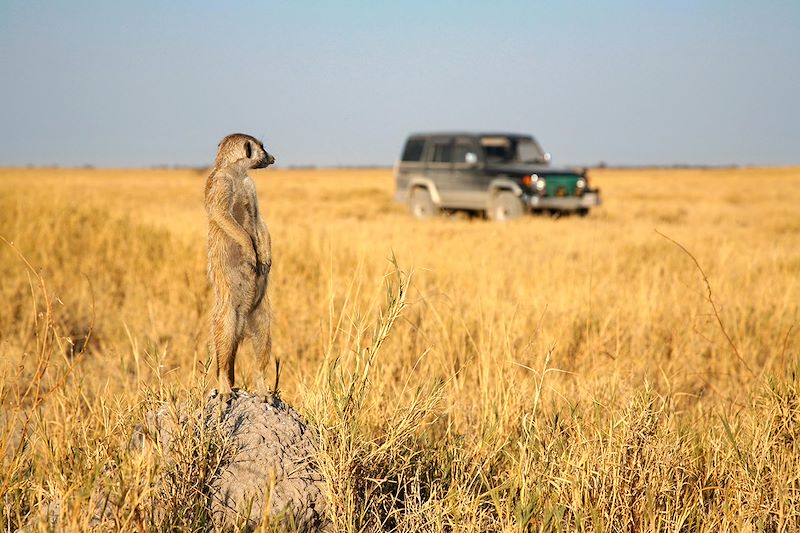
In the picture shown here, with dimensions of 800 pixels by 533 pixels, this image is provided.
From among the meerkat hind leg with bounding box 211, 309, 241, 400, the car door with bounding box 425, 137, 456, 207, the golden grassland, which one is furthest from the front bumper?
the meerkat hind leg with bounding box 211, 309, 241, 400

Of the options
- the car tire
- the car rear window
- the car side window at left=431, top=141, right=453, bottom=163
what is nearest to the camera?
the car side window at left=431, top=141, right=453, bottom=163

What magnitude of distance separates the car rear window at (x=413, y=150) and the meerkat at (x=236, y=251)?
54.5ft

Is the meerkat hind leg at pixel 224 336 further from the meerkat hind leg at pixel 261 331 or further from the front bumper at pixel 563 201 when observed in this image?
the front bumper at pixel 563 201

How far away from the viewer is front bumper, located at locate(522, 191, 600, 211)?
16.2 m

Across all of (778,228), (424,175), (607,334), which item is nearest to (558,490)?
(607,334)

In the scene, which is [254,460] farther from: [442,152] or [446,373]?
[442,152]

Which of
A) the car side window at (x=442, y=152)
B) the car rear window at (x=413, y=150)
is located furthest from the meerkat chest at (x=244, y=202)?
the car rear window at (x=413, y=150)

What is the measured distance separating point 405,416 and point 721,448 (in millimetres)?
1460

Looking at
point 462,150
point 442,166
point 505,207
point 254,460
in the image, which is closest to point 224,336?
point 254,460

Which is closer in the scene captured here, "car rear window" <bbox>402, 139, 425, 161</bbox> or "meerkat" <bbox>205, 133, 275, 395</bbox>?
"meerkat" <bbox>205, 133, 275, 395</bbox>

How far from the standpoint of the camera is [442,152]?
→ 18.5 meters

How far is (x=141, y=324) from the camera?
→ 247 inches

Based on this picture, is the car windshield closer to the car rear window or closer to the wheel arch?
the wheel arch

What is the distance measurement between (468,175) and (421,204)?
1.86 metres
